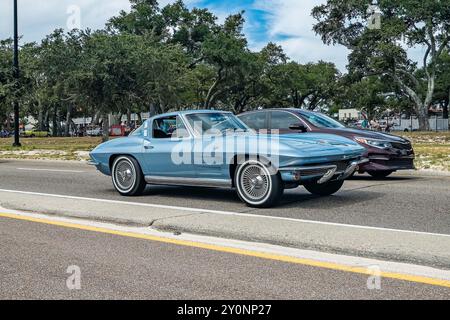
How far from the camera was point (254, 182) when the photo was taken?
8.24 m

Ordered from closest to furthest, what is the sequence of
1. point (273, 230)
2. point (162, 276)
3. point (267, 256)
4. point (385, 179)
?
1. point (162, 276)
2. point (267, 256)
3. point (273, 230)
4. point (385, 179)

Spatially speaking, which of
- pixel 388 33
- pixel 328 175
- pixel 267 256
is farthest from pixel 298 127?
pixel 388 33

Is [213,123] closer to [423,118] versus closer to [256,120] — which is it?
[256,120]

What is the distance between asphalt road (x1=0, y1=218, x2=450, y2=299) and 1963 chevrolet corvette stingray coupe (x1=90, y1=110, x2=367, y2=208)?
2.44 metres

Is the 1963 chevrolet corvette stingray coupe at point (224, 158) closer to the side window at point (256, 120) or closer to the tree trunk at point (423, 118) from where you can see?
the side window at point (256, 120)

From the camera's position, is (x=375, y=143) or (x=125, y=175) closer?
(x=125, y=175)

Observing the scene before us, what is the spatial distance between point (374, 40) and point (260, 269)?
145 ft

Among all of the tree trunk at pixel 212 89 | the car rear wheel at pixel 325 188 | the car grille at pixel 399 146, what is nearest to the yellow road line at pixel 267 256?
the car rear wheel at pixel 325 188

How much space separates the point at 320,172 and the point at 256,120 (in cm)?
537

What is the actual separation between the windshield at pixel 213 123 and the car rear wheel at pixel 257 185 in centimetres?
107

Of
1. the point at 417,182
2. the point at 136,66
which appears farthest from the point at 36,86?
the point at 417,182

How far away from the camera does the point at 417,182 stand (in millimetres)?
11836

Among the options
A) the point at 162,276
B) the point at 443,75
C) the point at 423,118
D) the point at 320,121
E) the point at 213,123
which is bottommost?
the point at 162,276

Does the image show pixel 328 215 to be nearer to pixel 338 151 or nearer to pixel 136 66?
pixel 338 151
